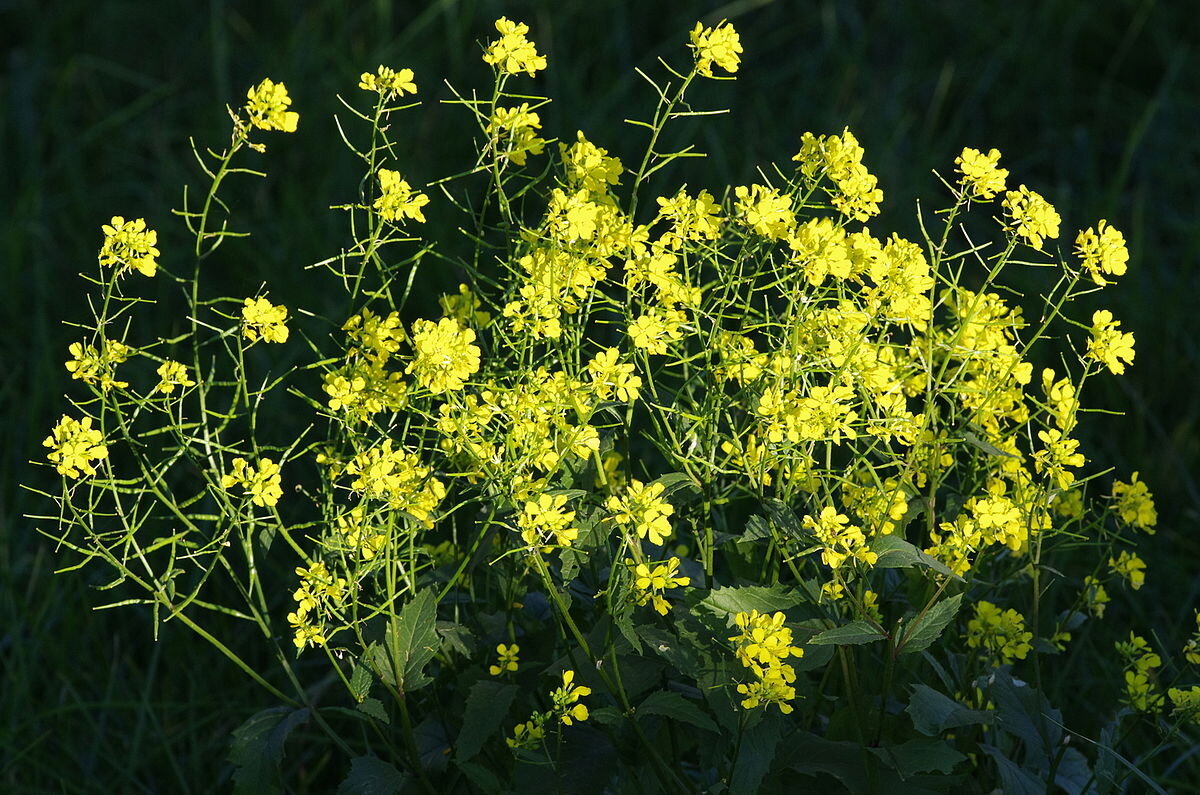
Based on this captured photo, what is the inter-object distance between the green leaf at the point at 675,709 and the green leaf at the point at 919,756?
0.26 m

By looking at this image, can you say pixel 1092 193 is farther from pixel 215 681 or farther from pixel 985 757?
pixel 215 681

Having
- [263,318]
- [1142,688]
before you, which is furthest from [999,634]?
[263,318]

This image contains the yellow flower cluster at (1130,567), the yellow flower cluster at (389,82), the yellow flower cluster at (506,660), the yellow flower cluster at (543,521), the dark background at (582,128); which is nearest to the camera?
the yellow flower cluster at (543,521)

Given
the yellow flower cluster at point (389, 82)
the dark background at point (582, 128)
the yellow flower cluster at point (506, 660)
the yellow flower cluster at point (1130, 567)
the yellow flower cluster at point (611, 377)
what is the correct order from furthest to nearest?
1. the dark background at point (582, 128)
2. the yellow flower cluster at point (1130, 567)
3. the yellow flower cluster at point (506, 660)
4. the yellow flower cluster at point (389, 82)
5. the yellow flower cluster at point (611, 377)

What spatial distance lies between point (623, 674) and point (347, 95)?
3.31 meters

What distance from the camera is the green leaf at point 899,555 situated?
1.92m

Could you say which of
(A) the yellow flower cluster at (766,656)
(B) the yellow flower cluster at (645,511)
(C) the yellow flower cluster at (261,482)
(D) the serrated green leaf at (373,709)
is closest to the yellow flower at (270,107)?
(C) the yellow flower cluster at (261,482)

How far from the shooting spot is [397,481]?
6.21 ft

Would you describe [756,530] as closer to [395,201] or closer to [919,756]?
[919,756]

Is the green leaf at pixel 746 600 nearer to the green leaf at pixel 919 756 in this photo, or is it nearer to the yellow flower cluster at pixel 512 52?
the green leaf at pixel 919 756

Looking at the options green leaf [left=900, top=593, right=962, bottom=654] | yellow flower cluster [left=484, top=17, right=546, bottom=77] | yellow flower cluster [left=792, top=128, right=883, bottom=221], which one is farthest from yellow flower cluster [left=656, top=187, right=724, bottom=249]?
green leaf [left=900, top=593, right=962, bottom=654]

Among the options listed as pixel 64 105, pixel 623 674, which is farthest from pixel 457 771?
pixel 64 105

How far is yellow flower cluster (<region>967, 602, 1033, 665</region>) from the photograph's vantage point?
220cm

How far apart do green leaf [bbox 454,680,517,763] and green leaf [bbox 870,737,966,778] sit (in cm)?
54
